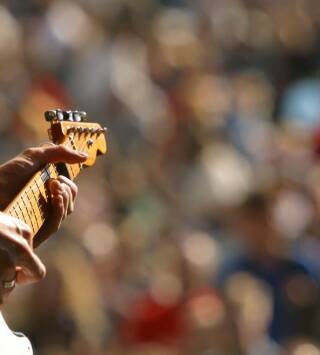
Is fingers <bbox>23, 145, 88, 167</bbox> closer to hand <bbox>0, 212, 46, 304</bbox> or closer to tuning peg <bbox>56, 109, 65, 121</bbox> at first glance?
tuning peg <bbox>56, 109, 65, 121</bbox>

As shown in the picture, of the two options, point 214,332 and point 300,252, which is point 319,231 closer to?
point 300,252

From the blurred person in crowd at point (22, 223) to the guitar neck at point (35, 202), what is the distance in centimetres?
2

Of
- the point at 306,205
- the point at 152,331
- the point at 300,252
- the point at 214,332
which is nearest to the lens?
the point at 214,332

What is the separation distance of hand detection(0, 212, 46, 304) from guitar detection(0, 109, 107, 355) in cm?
15

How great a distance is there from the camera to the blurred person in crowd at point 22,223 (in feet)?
10.7

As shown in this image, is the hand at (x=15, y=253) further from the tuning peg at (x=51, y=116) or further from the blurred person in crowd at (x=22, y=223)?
the tuning peg at (x=51, y=116)

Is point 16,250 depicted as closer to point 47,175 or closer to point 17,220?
point 17,220

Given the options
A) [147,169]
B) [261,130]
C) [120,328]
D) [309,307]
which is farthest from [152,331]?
[261,130]

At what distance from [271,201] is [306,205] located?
2.08ft

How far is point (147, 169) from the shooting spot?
10117 mm

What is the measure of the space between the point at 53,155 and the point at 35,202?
5.2 inches

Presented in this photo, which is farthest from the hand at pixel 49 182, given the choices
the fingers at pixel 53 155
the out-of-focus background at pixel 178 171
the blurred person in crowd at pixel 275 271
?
the blurred person in crowd at pixel 275 271

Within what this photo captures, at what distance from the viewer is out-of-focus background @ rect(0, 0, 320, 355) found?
7.82m

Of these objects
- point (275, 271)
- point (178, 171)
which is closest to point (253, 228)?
point (275, 271)
